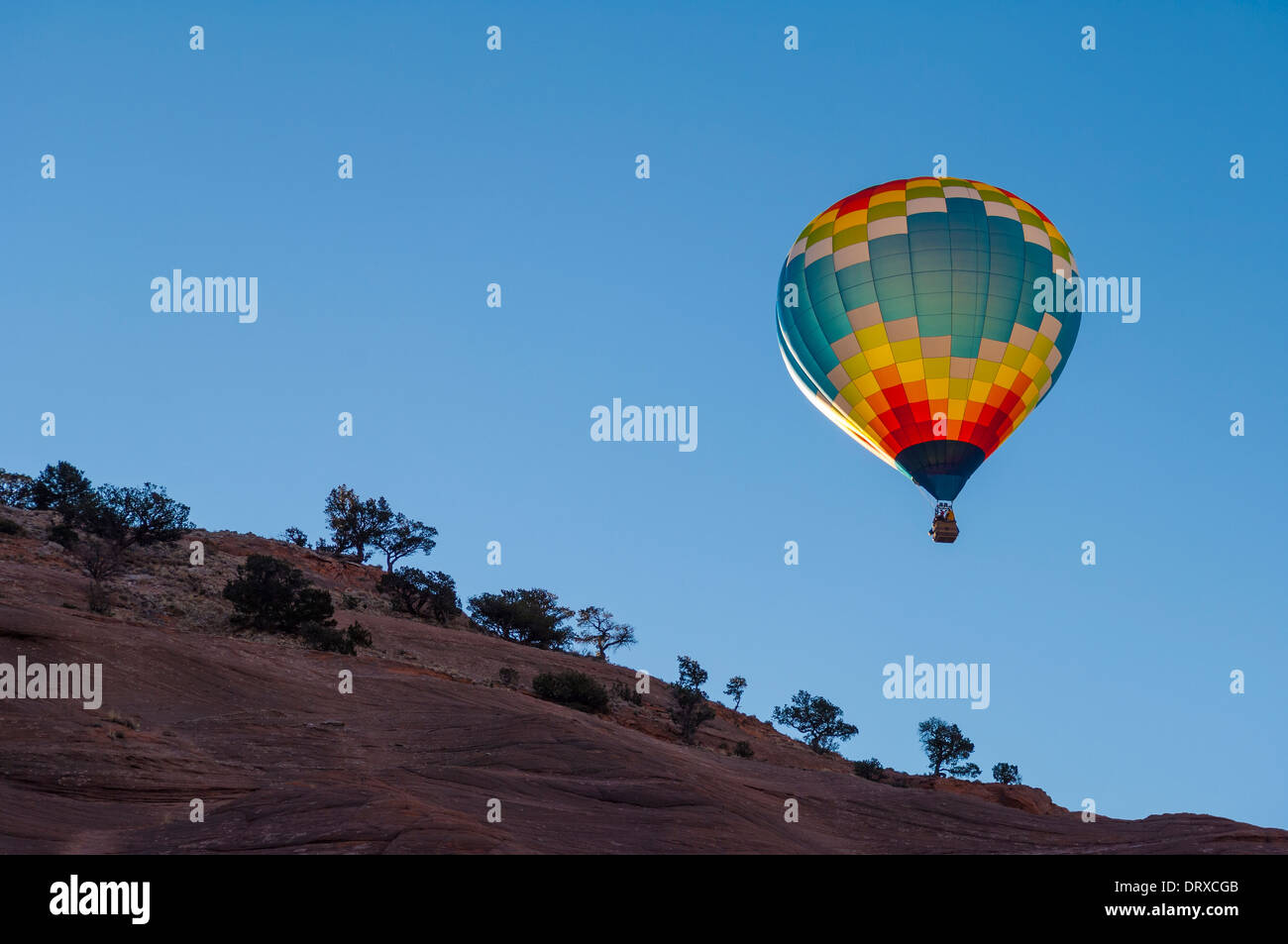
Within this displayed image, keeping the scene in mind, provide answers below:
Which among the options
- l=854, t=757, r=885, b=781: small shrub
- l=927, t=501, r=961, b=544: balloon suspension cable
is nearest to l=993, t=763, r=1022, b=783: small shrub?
l=854, t=757, r=885, b=781: small shrub

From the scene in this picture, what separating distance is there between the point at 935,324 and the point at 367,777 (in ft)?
69.7

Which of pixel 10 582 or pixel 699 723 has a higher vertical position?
pixel 10 582

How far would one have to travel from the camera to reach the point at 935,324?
4003 centimetres

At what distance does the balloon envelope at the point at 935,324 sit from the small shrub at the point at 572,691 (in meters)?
12.6

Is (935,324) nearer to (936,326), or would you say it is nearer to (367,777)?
(936,326)

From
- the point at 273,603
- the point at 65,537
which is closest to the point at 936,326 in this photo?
the point at 273,603

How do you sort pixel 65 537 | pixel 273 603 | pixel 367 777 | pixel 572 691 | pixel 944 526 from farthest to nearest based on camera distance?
pixel 65 537 < pixel 273 603 < pixel 572 691 < pixel 944 526 < pixel 367 777

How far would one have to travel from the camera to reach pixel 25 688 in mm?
30266

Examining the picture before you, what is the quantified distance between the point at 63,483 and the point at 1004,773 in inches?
1684

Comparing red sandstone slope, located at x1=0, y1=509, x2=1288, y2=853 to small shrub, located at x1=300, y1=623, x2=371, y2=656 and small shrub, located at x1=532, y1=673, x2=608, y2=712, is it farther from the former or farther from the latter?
small shrub, located at x1=532, y1=673, x2=608, y2=712

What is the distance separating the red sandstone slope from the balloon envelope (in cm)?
1027

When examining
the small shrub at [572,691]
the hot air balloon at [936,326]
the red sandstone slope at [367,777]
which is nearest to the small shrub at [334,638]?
the red sandstone slope at [367,777]
